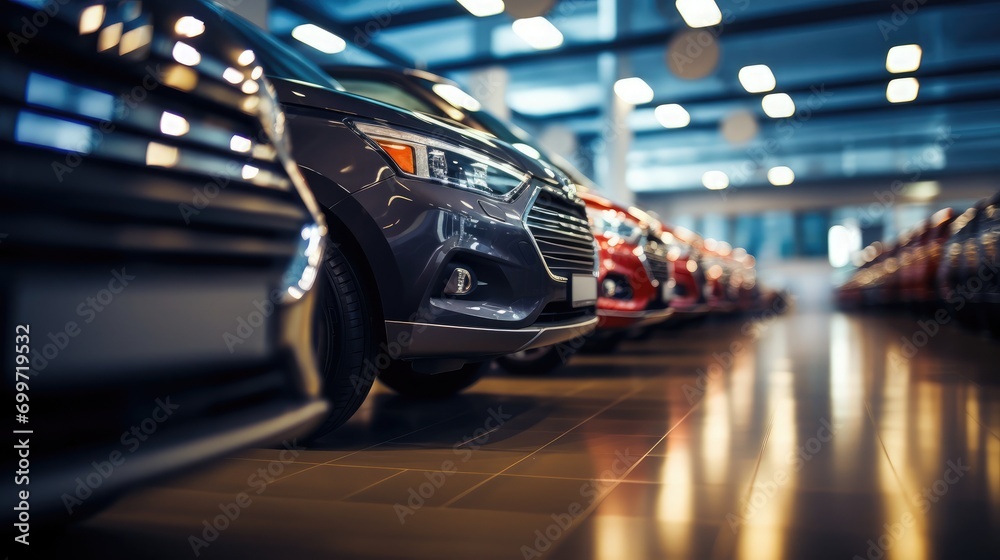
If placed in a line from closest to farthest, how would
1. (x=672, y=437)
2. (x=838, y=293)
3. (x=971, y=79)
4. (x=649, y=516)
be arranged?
(x=649, y=516) → (x=672, y=437) → (x=971, y=79) → (x=838, y=293)

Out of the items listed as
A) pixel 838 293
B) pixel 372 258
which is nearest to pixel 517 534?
pixel 372 258

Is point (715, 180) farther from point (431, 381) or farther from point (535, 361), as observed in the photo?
point (431, 381)

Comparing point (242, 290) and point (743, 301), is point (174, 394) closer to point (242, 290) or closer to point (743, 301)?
point (242, 290)

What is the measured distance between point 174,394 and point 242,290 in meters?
0.24

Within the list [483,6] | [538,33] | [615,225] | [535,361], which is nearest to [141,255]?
[535,361]

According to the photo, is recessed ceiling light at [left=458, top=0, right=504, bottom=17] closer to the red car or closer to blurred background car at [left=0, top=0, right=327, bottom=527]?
the red car

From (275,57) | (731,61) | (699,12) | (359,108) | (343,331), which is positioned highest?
(731,61)

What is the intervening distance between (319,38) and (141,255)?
12106 mm

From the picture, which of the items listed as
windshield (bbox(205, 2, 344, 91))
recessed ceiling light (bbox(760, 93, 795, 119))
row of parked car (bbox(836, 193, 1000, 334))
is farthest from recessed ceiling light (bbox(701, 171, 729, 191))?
windshield (bbox(205, 2, 344, 91))

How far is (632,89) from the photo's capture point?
15289mm

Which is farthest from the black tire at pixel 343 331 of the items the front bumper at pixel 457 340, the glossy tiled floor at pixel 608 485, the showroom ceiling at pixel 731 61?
the showroom ceiling at pixel 731 61

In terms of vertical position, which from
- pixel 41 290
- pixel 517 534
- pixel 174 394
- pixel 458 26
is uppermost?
pixel 458 26

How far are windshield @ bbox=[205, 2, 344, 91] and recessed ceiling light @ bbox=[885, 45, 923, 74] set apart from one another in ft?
44.1

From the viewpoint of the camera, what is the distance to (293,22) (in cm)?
1244
